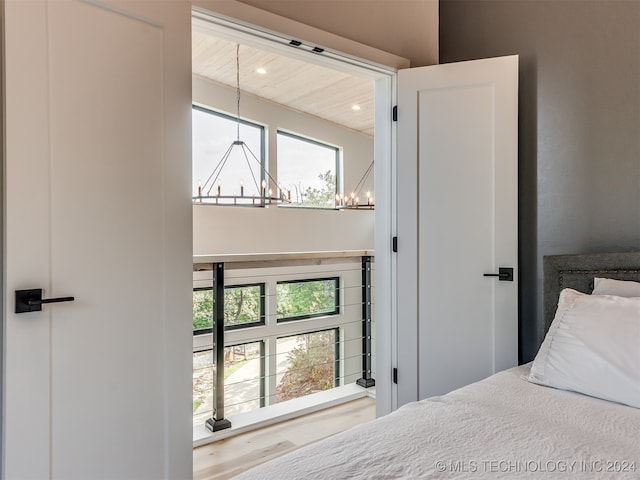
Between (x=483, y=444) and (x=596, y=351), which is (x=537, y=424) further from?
(x=596, y=351)

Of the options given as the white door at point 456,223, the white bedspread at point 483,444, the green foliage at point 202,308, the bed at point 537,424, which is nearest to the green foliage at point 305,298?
the green foliage at point 202,308

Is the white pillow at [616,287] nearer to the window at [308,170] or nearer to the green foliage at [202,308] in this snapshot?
the green foliage at [202,308]

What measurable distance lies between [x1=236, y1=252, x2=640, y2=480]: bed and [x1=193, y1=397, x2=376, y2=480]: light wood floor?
4.39 ft

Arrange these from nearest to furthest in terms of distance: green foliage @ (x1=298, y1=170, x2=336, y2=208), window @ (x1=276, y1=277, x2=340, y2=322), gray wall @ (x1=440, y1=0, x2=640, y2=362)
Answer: gray wall @ (x1=440, y1=0, x2=640, y2=362), window @ (x1=276, y1=277, x2=340, y2=322), green foliage @ (x1=298, y1=170, x2=336, y2=208)

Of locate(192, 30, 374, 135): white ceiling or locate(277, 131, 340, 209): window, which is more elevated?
locate(192, 30, 374, 135): white ceiling

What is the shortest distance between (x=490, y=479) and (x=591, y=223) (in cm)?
174

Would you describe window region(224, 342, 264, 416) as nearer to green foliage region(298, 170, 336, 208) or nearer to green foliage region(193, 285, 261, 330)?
green foliage region(193, 285, 261, 330)

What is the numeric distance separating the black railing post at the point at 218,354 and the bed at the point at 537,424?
5.37 feet

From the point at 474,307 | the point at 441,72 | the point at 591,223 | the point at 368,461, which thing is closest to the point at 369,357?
the point at 474,307

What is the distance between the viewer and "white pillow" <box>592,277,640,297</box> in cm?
187

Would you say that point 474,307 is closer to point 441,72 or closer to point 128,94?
point 441,72

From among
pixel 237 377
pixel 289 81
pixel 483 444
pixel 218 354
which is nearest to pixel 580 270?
pixel 483 444

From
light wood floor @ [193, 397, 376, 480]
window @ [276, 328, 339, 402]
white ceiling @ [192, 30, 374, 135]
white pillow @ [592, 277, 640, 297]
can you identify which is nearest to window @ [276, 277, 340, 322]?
window @ [276, 328, 339, 402]

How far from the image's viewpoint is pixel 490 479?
39.6 inches
